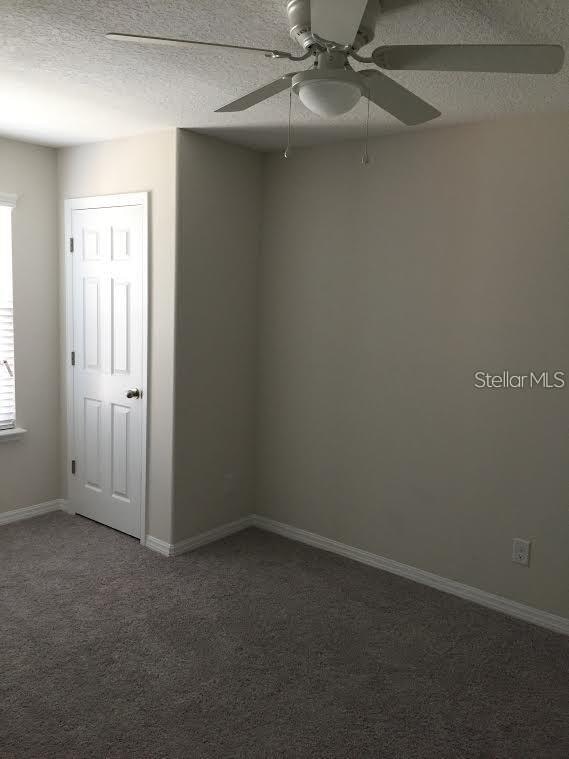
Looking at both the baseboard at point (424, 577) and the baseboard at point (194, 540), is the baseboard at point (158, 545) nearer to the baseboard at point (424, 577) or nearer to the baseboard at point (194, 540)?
the baseboard at point (194, 540)

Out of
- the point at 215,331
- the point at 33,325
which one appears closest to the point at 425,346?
the point at 215,331

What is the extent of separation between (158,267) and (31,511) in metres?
1.94

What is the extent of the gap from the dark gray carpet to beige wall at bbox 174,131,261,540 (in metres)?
0.45

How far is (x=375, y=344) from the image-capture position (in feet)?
11.9

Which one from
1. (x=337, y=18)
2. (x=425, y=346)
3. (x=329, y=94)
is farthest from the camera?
(x=425, y=346)

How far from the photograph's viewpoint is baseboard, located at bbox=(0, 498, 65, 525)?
4.15 metres

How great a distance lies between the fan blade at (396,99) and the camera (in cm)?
173

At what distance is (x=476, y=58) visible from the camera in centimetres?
159

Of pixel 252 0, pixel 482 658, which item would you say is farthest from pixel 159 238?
pixel 482 658

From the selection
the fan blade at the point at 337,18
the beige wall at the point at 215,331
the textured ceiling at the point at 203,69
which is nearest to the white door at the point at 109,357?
the beige wall at the point at 215,331

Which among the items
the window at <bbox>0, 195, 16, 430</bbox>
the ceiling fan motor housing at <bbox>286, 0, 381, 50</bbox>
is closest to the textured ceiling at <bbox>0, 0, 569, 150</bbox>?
the ceiling fan motor housing at <bbox>286, 0, 381, 50</bbox>

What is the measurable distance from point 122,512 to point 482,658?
90.3 inches

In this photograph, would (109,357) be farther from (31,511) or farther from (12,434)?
(31,511)

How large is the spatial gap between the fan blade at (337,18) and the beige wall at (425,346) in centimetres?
177
